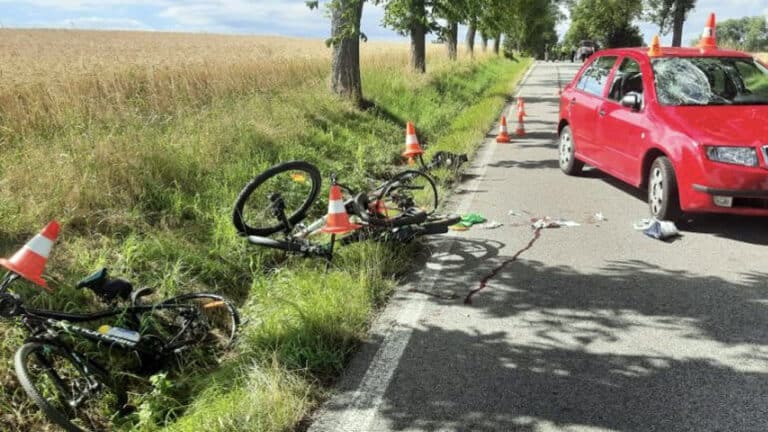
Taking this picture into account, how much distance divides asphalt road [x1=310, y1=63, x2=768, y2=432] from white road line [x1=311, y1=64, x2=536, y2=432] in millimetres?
10

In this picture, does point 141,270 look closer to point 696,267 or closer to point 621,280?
point 621,280

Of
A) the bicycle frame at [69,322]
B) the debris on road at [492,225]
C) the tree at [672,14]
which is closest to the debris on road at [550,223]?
the debris on road at [492,225]

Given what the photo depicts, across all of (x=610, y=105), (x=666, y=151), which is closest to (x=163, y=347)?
(x=666, y=151)

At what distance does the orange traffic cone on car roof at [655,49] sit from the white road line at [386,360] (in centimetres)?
367

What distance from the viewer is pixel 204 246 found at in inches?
220

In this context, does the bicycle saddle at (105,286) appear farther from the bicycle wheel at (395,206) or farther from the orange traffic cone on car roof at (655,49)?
the orange traffic cone on car roof at (655,49)

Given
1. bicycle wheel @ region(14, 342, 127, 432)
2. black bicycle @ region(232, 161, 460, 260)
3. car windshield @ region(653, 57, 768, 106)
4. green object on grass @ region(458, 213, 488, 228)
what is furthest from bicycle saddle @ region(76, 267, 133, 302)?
car windshield @ region(653, 57, 768, 106)

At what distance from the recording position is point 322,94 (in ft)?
40.9

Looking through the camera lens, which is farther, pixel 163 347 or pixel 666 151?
pixel 666 151

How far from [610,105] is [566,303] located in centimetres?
383

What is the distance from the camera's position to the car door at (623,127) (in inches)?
268

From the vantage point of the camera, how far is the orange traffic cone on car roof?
730 centimetres

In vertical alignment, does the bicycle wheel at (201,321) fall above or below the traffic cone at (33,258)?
below

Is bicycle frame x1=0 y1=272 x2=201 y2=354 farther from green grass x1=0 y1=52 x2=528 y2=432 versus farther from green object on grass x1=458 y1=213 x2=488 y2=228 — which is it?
green object on grass x1=458 y1=213 x2=488 y2=228
